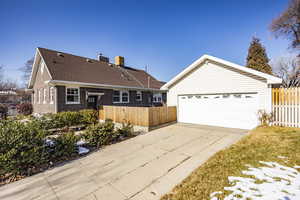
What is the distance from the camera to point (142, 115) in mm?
8133

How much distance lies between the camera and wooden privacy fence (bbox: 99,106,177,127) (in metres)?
8.00

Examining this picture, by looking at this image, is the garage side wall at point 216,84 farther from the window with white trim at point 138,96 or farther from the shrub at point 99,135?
the window with white trim at point 138,96

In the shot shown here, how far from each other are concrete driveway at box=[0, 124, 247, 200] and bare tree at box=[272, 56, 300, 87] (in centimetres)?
2306

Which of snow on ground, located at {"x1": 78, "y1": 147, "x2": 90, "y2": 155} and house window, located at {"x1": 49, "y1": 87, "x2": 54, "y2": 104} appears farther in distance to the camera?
house window, located at {"x1": 49, "y1": 87, "x2": 54, "y2": 104}

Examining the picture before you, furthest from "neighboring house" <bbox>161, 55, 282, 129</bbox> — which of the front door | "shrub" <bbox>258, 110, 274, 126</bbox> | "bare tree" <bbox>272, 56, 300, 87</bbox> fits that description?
"bare tree" <bbox>272, 56, 300, 87</bbox>

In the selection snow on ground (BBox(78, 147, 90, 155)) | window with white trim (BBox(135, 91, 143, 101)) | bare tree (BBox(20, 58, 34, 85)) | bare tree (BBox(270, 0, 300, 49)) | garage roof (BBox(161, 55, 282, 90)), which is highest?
bare tree (BBox(270, 0, 300, 49))

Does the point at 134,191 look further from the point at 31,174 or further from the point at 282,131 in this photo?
the point at 282,131

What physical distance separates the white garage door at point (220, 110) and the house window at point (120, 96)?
23.7 ft

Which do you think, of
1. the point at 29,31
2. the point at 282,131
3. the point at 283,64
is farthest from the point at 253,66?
the point at 29,31

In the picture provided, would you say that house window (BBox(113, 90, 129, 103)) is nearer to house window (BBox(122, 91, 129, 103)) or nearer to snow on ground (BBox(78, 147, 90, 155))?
house window (BBox(122, 91, 129, 103))

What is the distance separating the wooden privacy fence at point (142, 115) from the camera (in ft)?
26.2

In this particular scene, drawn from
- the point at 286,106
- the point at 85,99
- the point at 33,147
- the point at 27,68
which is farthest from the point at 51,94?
the point at 27,68

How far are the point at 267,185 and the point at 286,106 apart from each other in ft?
20.7

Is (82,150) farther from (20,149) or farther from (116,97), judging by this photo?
(116,97)
